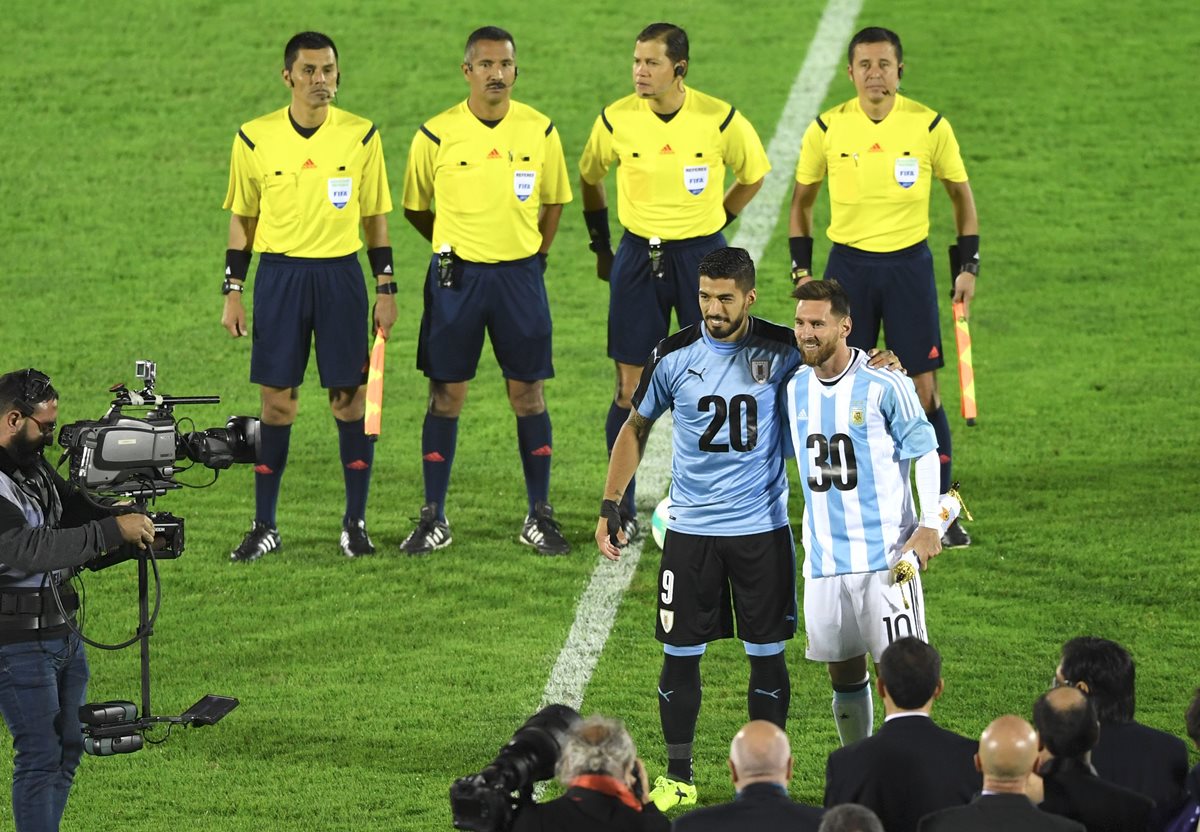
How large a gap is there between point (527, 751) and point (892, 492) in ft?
6.50

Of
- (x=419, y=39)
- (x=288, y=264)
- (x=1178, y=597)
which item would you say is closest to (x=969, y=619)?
(x=1178, y=597)

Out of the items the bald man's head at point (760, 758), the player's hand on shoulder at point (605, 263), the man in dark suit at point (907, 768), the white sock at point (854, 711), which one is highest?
the player's hand on shoulder at point (605, 263)

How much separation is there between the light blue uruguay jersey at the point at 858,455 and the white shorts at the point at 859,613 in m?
0.05

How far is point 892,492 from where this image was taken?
20.9 ft

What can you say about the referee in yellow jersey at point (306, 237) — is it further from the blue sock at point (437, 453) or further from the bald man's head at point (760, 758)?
the bald man's head at point (760, 758)

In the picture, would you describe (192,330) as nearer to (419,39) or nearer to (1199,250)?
(419,39)

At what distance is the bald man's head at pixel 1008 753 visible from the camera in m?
4.46

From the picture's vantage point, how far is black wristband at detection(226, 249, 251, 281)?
895 centimetres

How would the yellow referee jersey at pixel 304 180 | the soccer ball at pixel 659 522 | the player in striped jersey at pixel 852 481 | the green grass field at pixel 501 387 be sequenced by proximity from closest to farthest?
the player in striped jersey at pixel 852 481, the green grass field at pixel 501 387, the soccer ball at pixel 659 522, the yellow referee jersey at pixel 304 180

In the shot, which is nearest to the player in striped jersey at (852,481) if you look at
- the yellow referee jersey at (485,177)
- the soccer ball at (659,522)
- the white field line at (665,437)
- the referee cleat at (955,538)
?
the white field line at (665,437)

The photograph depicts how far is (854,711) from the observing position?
651 centimetres

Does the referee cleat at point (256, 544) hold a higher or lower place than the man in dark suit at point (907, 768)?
lower

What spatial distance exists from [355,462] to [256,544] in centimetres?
62

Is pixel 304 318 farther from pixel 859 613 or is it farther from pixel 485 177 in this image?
pixel 859 613
